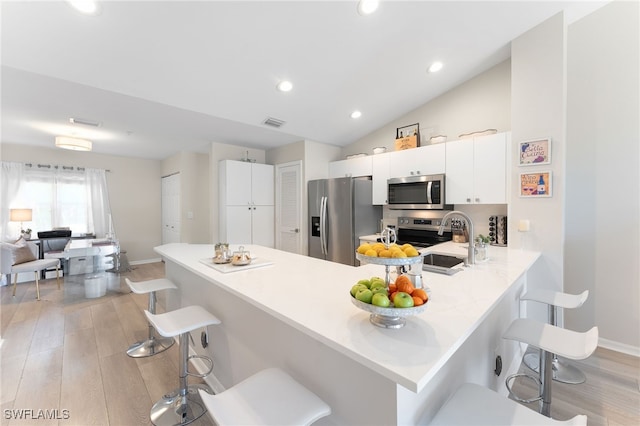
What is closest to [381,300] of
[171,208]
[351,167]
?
[351,167]

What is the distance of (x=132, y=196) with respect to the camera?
19.6 ft

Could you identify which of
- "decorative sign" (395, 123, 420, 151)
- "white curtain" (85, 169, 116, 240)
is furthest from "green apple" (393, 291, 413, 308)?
"white curtain" (85, 169, 116, 240)

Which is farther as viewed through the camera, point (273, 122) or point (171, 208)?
point (171, 208)

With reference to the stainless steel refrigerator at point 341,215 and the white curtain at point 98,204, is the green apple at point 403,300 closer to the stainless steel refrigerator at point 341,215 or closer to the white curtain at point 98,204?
the stainless steel refrigerator at point 341,215

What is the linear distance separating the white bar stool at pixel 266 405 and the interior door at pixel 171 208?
4983mm

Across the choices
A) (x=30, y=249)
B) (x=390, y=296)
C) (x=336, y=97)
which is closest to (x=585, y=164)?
→ (x=336, y=97)

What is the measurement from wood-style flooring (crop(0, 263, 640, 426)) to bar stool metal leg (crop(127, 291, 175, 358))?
0.22 feet

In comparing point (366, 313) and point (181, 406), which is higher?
point (366, 313)

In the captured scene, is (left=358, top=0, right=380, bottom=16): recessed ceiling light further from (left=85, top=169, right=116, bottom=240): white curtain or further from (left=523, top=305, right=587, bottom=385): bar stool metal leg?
(left=85, top=169, right=116, bottom=240): white curtain

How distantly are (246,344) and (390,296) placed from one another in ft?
3.57

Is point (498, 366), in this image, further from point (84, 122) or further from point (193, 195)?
point (193, 195)

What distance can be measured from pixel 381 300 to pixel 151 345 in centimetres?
262

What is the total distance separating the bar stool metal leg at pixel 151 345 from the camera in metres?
2.43

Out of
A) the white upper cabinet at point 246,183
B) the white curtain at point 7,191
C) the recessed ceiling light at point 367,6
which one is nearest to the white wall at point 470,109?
the recessed ceiling light at point 367,6
